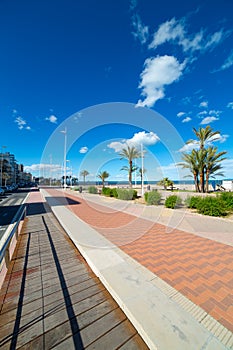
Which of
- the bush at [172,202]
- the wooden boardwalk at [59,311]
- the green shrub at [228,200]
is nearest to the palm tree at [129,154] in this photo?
the bush at [172,202]

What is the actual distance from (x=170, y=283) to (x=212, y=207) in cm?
624

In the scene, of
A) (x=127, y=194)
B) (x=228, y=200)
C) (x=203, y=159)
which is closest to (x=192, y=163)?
(x=203, y=159)

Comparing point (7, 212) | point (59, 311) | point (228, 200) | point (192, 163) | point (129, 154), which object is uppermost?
point (129, 154)

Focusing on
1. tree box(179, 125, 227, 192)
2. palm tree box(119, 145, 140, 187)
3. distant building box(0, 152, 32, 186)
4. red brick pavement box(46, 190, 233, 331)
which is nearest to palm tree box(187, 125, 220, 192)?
tree box(179, 125, 227, 192)

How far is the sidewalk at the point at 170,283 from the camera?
158 centimetres

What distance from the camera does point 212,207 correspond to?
7.47 metres

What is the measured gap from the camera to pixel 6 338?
5.10 ft

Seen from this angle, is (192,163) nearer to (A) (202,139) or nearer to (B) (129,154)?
(A) (202,139)

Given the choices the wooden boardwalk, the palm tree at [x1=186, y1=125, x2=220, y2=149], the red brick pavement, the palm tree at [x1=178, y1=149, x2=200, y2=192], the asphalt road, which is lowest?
A: the asphalt road

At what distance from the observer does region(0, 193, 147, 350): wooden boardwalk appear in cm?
153

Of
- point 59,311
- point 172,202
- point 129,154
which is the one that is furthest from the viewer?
point 129,154

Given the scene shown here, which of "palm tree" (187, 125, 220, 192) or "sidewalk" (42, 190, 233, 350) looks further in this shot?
"palm tree" (187, 125, 220, 192)

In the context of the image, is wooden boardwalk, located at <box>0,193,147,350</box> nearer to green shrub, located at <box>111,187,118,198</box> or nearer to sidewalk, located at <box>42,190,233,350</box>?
sidewalk, located at <box>42,190,233,350</box>

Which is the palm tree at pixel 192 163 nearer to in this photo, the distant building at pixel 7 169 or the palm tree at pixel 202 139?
the palm tree at pixel 202 139
